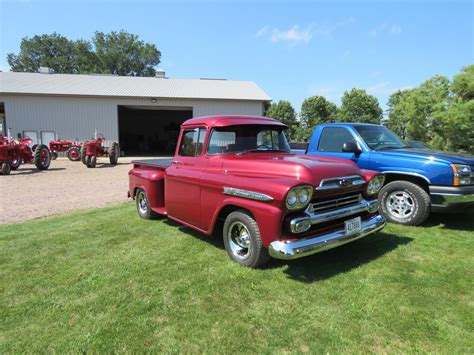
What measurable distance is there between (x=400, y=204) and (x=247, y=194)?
3.45 m

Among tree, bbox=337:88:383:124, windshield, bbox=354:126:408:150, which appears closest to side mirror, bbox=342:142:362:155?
windshield, bbox=354:126:408:150

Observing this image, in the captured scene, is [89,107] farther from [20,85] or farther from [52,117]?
[20,85]

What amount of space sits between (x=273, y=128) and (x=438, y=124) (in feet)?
96.2

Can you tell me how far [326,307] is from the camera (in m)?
3.12

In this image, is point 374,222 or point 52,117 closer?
point 374,222

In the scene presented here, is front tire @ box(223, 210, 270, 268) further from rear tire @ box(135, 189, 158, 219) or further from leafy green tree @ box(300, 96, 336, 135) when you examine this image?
leafy green tree @ box(300, 96, 336, 135)

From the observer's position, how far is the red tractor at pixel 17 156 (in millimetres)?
14513

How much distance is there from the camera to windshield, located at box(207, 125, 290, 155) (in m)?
4.72

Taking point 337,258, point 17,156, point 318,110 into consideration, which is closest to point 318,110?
point 318,110

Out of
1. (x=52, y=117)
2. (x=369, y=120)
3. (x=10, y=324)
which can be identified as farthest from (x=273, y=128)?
(x=369, y=120)

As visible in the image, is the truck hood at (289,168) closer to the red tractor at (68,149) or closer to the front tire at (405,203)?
the front tire at (405,203)

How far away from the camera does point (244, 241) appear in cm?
415

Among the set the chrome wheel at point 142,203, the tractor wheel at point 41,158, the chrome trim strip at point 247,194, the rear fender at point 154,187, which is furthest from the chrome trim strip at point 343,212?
the tractor wheel at point 41,158

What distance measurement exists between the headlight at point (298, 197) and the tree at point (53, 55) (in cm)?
6662
